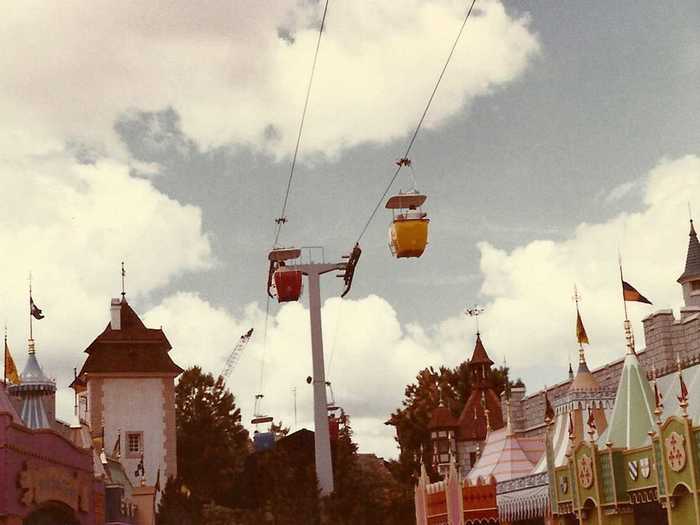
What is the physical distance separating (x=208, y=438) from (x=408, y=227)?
138 ft

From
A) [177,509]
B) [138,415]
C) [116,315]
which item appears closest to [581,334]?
[177,509]

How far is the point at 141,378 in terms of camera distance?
60.5 metres

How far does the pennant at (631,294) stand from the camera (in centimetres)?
3484

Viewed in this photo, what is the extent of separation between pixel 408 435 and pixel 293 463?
→ 12.0 m

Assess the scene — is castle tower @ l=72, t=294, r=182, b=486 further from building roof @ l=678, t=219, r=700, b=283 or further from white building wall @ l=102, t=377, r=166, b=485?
building roof @ l=678, t=219, r=700, b=283

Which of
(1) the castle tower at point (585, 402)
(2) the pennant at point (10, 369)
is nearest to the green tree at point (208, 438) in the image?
(2) the pennant at point (10, 369)

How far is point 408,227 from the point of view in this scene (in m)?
30.1

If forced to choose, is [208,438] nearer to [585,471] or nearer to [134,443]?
[134,443]

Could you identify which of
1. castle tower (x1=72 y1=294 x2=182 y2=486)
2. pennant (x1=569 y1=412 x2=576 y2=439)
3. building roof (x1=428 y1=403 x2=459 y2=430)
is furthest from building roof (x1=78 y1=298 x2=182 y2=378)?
pennant (x1=569 y1=412 x2=576 y2=439)

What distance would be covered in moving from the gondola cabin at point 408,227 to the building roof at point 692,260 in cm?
2126

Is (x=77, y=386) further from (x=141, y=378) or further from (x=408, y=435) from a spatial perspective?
(x=408, y=435)

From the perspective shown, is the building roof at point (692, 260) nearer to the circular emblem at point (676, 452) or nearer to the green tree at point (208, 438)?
the circular emblem at point (676, 452)

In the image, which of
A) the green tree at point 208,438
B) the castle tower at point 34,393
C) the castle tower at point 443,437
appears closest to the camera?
the castle tower at point 34,393

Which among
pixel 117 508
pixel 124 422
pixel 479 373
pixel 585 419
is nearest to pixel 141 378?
pixel 124 422
